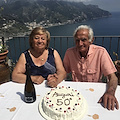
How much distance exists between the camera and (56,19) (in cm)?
6988

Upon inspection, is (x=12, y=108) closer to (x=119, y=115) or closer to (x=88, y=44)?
(x=119, y=115)

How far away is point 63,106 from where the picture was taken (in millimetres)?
1004

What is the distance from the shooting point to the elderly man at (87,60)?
1.72 meters

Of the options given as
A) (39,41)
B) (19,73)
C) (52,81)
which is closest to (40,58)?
(39,41)

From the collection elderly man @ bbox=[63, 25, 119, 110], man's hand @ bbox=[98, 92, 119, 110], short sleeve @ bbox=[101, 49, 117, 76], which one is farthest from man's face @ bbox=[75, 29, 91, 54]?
man's hand @ bbox=[98, 92, 119, 110]

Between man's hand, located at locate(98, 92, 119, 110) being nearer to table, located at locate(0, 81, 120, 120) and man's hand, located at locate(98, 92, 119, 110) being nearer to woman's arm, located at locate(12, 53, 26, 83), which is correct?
table, located at locate(0, 81, 120, 120)

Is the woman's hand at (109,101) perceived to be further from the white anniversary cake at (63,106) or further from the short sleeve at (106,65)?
the short sleeve at (106,65)

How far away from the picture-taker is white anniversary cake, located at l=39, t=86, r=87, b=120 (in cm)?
96

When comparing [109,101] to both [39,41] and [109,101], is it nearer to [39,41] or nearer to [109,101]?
[109,101]

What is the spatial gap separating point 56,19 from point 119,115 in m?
72.8

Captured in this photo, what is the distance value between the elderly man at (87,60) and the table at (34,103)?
0.32m

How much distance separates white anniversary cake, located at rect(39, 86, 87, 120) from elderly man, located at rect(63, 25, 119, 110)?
0.64 metres

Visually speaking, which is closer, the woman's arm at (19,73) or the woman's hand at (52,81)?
the woman's hand at (52,81)

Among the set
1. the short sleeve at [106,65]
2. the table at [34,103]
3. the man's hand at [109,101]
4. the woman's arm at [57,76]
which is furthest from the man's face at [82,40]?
the man's hand at [109,101]
